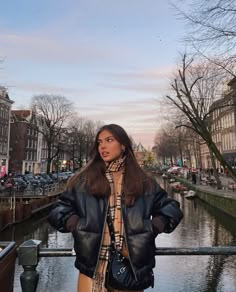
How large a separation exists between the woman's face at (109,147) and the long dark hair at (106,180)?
0.03 m

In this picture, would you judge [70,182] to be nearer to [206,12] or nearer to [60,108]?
[206,12]

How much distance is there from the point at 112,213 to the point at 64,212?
359 millimetres

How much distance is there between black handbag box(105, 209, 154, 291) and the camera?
251 cm

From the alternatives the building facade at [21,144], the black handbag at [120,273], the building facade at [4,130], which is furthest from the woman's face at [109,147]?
the building facade at [21,144]

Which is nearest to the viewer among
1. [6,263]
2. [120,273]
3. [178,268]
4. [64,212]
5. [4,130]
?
[120,273]

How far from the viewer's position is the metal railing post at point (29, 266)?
2.75 metres

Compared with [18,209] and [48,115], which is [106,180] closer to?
[18,209]

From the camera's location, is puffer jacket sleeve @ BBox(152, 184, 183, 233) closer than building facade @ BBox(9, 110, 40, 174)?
Yes

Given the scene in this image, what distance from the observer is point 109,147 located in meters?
2.82

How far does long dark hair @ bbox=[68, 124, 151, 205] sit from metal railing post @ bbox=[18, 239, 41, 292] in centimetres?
58

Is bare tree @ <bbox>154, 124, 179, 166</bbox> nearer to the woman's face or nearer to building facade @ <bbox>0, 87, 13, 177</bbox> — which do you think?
building facade @ <bbox>0, 87, 13, 177</bbox>

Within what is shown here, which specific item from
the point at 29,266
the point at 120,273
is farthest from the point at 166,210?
the point at 29,266

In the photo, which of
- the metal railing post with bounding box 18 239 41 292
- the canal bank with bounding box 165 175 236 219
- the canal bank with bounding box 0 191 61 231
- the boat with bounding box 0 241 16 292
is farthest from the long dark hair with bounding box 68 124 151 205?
the canal bank with bounding box 165 175 236 219

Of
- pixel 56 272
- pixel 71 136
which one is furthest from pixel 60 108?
pixel 56 272
